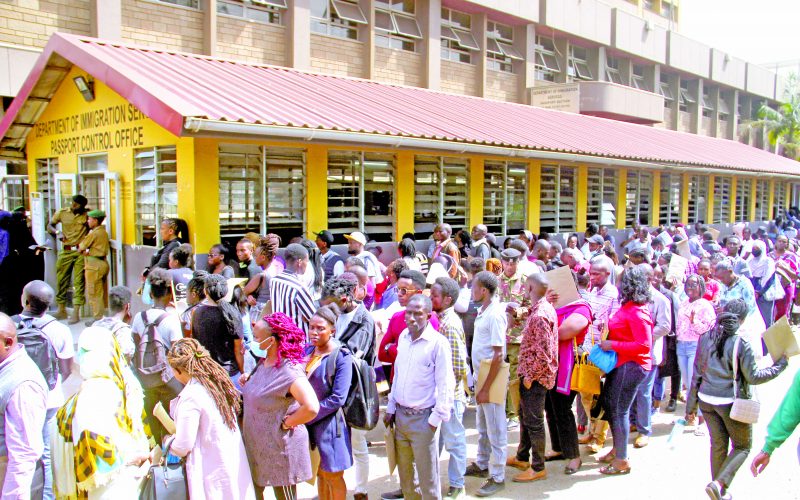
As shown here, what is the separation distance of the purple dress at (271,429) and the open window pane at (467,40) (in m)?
17.1

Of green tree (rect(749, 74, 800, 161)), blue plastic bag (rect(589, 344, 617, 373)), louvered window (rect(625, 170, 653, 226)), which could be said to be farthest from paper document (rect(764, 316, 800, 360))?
green tree (rect(749, 74, 800, 161))

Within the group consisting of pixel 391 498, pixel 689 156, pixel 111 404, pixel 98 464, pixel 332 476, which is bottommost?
pixel 391 498

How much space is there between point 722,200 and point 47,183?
64.1ft

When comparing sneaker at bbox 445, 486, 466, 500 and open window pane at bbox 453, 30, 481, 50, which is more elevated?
open window pane at bbox 453, 30, 481, 50

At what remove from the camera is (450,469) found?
16.5 feet

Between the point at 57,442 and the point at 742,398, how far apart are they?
4399 mm

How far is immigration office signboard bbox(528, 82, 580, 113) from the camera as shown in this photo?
19.2 meters

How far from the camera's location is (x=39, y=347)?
4.71 metres

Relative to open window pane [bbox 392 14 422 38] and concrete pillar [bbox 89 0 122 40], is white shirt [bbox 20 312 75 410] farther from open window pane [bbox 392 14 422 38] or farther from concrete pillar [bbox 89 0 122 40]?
open window pane [bbox 392 14 422 38]

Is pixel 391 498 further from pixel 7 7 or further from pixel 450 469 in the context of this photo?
pixel 7 7

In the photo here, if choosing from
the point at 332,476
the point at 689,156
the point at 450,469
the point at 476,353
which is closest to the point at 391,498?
the point at 450,469

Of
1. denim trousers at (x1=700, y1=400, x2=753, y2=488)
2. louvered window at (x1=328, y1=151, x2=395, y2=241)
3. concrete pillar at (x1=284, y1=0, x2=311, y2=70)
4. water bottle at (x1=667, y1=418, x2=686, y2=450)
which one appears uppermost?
concrete pillar at (x1=284, y1=0, x2=311, y2=70)

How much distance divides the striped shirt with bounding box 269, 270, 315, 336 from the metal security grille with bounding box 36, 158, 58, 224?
28.1 ft

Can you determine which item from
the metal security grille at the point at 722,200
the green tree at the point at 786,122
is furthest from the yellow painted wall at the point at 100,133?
the green tree at the point at 786,122
